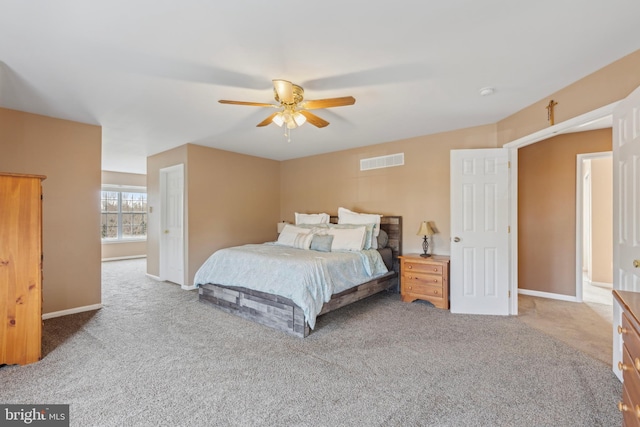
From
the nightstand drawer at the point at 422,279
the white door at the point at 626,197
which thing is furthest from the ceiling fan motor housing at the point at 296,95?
the nightstand drawer at the point at 422,279

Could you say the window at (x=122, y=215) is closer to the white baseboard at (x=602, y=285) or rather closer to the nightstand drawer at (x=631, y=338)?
the nightstand drawer at (x=631, y=338)

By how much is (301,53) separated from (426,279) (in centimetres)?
320

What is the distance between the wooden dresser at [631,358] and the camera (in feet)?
3.20

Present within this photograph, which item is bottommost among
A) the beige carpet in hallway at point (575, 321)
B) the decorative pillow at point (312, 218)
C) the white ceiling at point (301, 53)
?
the beige carpet in hallway at point (575, 321)

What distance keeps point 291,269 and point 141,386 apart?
1.61 metres

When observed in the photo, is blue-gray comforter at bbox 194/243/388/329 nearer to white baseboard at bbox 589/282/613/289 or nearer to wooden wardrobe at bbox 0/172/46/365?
wooden wardrobe at bbox 0/172/46/365

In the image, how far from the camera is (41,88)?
2.78 meters

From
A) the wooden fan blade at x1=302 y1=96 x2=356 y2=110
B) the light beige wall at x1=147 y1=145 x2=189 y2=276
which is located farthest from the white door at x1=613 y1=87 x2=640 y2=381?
the light beige wall at x1=147 y1=145 x2=189 y2=276

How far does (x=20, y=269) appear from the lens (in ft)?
7.94

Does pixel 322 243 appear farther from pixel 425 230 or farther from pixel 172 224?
pixel 172 224

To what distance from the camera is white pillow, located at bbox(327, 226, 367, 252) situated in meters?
4.14

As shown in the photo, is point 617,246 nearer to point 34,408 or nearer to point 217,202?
point 34,408

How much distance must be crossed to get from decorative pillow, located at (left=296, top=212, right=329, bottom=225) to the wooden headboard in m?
1.10

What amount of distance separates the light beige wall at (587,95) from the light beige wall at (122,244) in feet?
30.2
